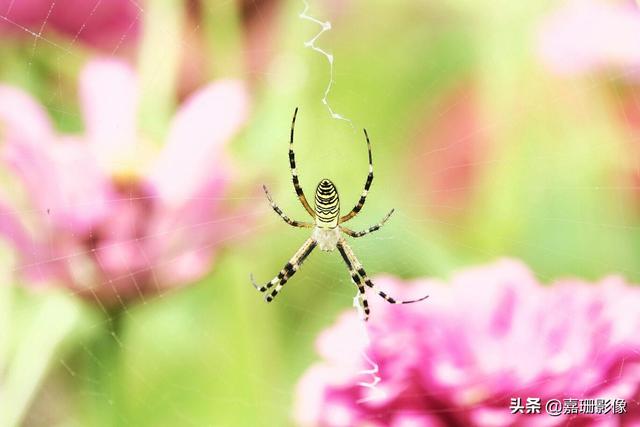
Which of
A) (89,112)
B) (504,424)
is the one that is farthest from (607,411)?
(89,112)

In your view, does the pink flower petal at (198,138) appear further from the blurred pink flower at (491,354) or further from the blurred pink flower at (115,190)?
the blurred pink flower at (491,354)

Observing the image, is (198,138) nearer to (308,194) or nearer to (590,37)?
(308,194)

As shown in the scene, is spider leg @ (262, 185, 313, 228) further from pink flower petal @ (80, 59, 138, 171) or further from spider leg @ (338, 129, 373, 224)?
pink flower petal @ (80, 59, 138, 171)

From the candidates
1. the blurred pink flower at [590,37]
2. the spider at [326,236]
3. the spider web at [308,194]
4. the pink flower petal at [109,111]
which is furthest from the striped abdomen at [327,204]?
the blurred pink flower at [590,37]

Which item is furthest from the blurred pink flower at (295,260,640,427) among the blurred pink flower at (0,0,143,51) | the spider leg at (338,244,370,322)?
the blurred pink flower at (0,0,143,51)

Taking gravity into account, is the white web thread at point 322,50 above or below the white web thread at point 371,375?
above

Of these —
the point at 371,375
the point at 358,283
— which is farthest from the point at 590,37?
the point at 371,375
